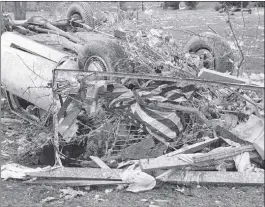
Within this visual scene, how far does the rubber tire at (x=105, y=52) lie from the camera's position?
529cm

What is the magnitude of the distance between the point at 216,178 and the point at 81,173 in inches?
48.6

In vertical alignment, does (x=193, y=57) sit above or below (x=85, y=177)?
above

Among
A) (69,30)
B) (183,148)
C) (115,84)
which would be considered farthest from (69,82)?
(69,30)

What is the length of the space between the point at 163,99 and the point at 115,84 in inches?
20.4

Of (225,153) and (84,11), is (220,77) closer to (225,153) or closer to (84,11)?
(225,153)

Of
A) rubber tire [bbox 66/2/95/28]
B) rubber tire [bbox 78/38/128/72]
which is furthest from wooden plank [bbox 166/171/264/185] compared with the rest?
rubber tire [bbox 66/2/95/28]

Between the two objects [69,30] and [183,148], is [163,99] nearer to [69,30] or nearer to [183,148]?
[183,148]

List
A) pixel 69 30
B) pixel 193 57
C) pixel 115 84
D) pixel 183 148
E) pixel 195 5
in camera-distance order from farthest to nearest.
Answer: pixel 195 5 < pixel 69 30 < pixel 193 57 < pixel 115 84 < pixel 183 148

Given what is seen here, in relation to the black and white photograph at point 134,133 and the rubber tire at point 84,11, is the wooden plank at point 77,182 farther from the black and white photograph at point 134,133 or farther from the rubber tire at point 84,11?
the rubber tire at point 84,11

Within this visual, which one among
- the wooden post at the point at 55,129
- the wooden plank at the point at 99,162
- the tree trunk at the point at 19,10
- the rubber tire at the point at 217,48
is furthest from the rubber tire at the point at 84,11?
the tree trunk at the point at 19,10

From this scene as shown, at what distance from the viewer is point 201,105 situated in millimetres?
4613

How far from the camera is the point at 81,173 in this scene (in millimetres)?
4168

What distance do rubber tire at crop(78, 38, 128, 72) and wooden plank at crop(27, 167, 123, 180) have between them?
4.88 ft

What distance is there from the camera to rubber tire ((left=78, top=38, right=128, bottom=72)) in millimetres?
5285
